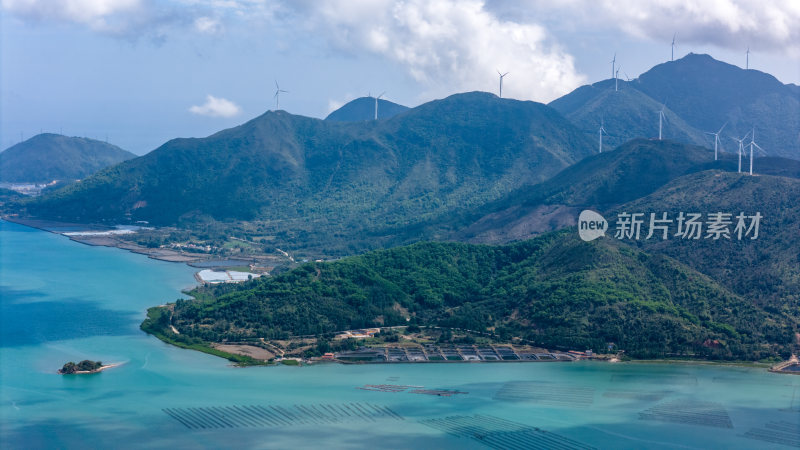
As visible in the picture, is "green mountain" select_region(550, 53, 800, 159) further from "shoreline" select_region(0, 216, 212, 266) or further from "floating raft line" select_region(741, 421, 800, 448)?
"floating raft line" select_region(741, 421, 800, 448)

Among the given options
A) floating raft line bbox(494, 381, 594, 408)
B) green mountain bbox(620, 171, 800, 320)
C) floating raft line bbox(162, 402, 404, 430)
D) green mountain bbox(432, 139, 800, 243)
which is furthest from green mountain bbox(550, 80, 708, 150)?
floating raft line bbox(162, 402, 404, 430)

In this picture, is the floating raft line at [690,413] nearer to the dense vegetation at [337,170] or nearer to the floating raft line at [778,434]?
the floating raft line at [778,434]

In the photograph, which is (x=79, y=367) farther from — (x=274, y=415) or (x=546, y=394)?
(x=546, y=394)

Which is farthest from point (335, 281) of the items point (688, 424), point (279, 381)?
point (688, 424)

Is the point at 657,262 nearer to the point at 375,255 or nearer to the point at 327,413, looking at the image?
the point at 375,255

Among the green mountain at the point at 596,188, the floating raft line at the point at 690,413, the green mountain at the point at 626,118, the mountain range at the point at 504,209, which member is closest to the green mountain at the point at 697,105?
the green mountain at the point at 626,118
